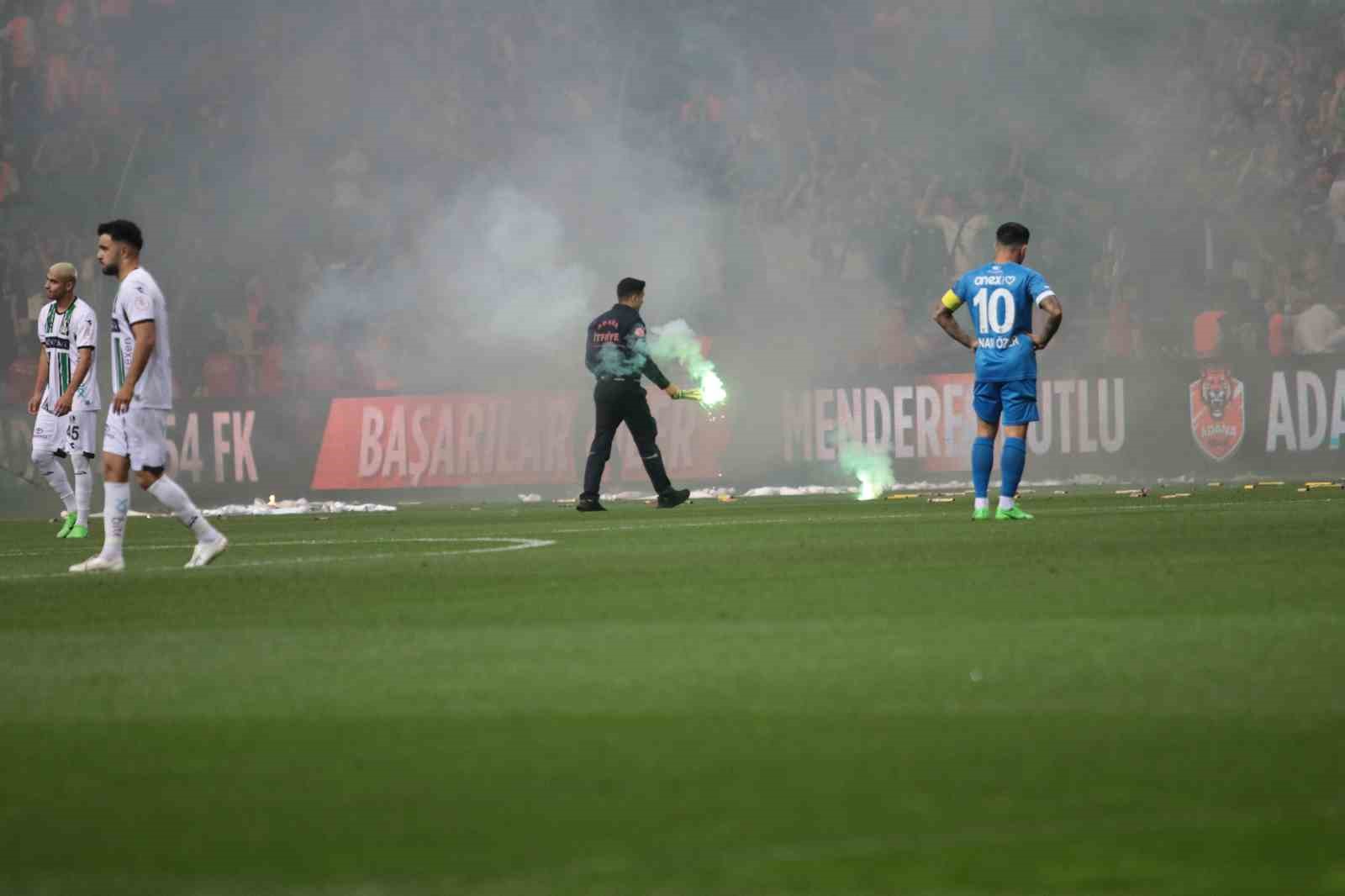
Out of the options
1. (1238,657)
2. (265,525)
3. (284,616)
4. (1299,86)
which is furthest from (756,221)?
(1238,657)

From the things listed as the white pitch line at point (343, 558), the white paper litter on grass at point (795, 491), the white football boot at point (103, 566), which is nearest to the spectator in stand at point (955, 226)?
the white paper litter on grass at point (795, 491)

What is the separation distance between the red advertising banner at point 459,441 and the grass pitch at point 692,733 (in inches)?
633

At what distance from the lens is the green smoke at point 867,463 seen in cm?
2384

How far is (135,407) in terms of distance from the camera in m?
10.8

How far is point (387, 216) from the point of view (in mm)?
30562

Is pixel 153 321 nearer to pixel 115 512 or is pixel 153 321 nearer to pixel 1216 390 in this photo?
pixel 115 512

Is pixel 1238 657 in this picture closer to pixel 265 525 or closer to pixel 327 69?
pixel 265 525

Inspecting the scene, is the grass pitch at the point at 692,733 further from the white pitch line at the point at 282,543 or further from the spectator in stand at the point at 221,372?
the spectator in stand at the point at 221,372

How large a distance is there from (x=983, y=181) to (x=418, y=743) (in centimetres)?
2316

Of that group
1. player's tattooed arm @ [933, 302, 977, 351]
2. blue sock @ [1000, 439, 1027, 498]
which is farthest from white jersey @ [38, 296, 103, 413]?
blue sock @ [1000, 439, 1027, 498]

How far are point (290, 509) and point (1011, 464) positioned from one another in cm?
1270

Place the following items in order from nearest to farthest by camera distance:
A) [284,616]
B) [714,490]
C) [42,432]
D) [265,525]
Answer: [284,616] < [42,432] < [265,525] < [714,490]

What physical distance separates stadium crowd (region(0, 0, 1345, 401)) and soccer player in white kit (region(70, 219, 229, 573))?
1433cm

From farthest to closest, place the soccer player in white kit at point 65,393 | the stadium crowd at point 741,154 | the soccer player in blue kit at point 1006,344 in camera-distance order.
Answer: the stadium crowd at point 741,154 < the soccer player in white kit at point 65,393 < the soccer player in blue kit at point 1006,344
